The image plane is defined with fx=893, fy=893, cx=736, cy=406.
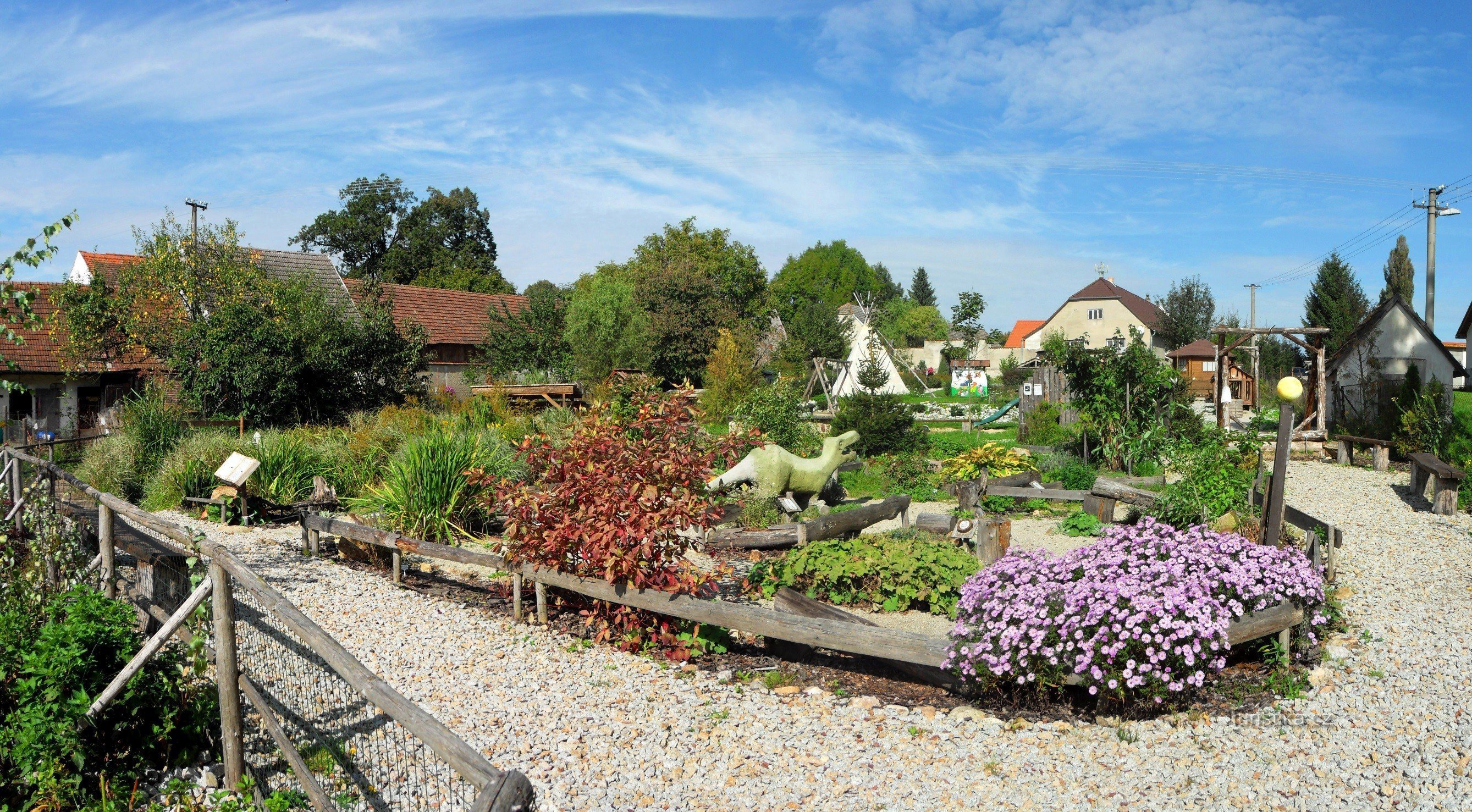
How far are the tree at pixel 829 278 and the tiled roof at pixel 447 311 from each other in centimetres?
3867

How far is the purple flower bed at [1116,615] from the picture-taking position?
486 cm

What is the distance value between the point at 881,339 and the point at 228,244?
26894 millimetres

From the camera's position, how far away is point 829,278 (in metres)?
90.4

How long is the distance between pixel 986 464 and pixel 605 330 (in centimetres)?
2609

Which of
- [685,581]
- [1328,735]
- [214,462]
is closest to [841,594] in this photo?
[685,581]

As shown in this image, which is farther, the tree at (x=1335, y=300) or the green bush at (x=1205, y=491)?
the tree at (x=1335, y=300)

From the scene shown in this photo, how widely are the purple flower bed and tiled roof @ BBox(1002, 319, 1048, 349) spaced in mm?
78447

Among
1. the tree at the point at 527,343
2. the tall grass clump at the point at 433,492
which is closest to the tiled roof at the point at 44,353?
the tree at the point at 527,343

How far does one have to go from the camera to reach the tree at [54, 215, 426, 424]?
19.0m

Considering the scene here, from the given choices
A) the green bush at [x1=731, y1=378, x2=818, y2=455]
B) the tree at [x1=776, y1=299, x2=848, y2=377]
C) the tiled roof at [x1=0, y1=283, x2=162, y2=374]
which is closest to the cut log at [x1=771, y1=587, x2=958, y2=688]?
the green bush at [x1=731, y1=378, x2=818, y2=455]

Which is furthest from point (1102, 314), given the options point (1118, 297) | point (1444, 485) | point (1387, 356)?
point (1444, 485)

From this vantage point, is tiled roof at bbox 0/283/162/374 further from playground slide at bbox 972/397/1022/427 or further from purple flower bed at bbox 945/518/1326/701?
playground slide at bbox 972/397/1022/427

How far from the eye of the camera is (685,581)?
6.14 metres

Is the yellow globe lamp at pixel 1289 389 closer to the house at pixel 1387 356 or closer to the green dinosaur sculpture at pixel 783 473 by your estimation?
the green dinosaur sculpture at pixel 783 473
